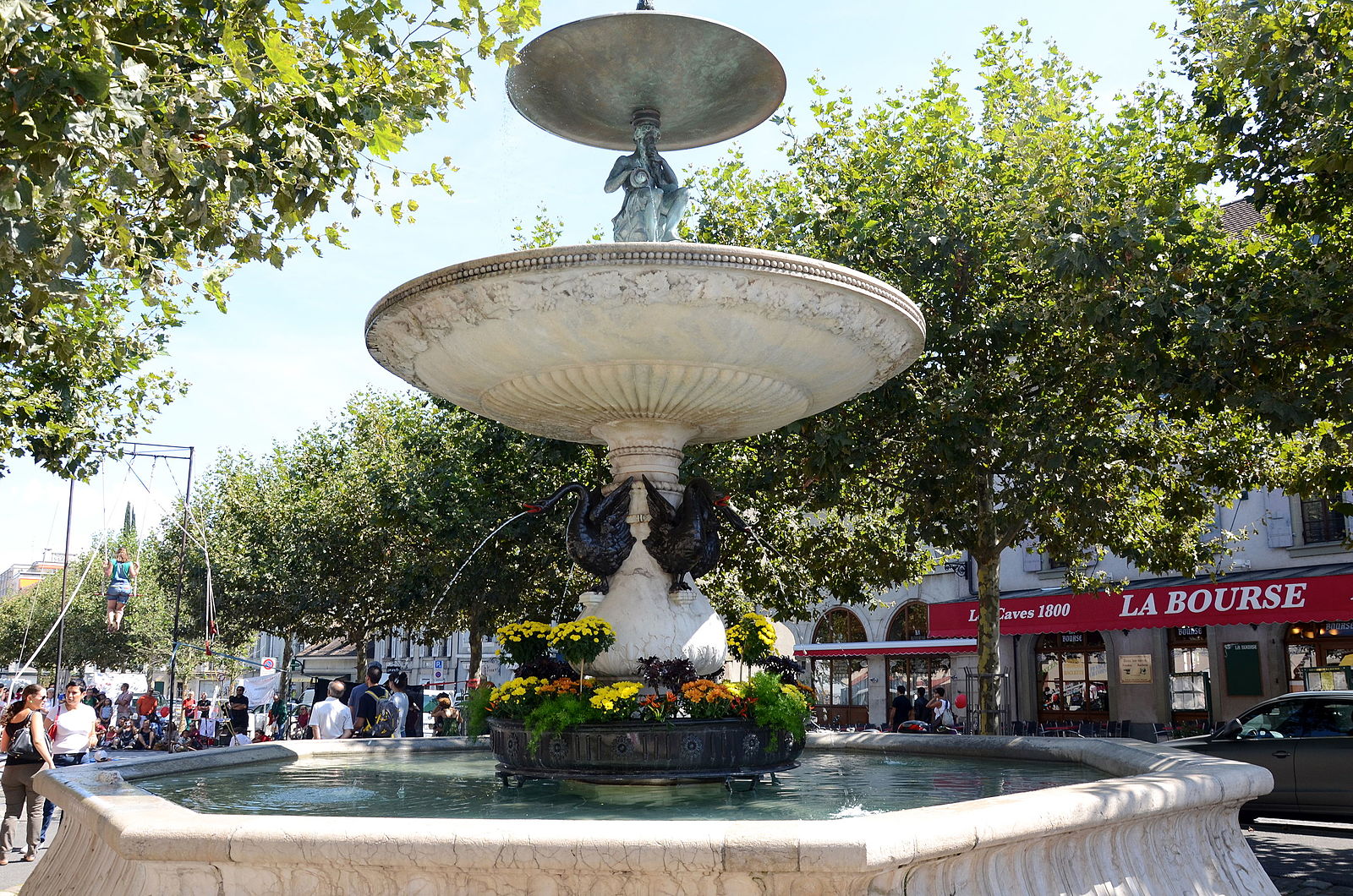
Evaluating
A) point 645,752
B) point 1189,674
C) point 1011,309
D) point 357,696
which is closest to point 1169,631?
point 1189,674

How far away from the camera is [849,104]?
625 inches

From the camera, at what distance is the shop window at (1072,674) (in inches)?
1022

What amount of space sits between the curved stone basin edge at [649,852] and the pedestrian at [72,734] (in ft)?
19.5

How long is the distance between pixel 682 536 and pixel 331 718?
21.4 feet

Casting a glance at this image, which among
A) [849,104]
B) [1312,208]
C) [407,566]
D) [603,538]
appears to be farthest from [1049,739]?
[407,566]

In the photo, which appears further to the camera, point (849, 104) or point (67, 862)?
point (849, 104)

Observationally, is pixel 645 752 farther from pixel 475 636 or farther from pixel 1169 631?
pixel 1169 631

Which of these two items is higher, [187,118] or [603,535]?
[187,118]

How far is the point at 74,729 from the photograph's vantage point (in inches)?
397

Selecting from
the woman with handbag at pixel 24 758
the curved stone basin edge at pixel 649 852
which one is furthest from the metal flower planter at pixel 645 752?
the woman with handbag at pixel 24 758

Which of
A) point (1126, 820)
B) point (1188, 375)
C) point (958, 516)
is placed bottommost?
point (1126, 820)

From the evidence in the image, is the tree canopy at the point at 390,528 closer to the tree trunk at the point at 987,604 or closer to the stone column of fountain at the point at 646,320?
the stone column of fountain at the point at 646,320

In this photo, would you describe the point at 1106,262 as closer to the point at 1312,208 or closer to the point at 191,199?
the point at 1312,208

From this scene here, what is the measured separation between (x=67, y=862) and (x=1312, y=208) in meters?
11.1
